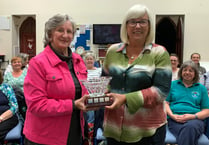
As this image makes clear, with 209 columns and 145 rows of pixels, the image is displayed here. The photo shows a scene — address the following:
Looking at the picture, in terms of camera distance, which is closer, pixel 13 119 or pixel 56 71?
pixel 56 71

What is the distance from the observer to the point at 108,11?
6.30m

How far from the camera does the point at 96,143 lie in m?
2.45

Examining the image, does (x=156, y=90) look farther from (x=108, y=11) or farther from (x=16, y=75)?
(x=108, y=11)

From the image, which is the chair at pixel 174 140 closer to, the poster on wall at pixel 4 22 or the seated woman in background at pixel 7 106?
the seated woman in background at pixel 7 106

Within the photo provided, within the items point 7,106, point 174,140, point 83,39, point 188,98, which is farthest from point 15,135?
point 83,39

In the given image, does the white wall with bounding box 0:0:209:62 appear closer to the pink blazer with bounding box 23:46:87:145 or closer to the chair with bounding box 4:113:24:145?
the chair with bounding box 4:113:24:145

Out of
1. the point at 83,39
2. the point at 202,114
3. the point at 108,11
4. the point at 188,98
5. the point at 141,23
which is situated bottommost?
the point at 202,114

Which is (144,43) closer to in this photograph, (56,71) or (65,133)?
(56,71)

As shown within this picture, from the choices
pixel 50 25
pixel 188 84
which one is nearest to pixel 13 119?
pixel 50 25

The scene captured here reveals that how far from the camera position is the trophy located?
1209mm

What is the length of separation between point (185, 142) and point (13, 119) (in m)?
1.83

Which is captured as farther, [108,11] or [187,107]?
[108,11]

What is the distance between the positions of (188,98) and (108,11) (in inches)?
175

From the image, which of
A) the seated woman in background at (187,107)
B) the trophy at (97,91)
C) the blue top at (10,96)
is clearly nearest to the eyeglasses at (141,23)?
the trophy at (97,91)
